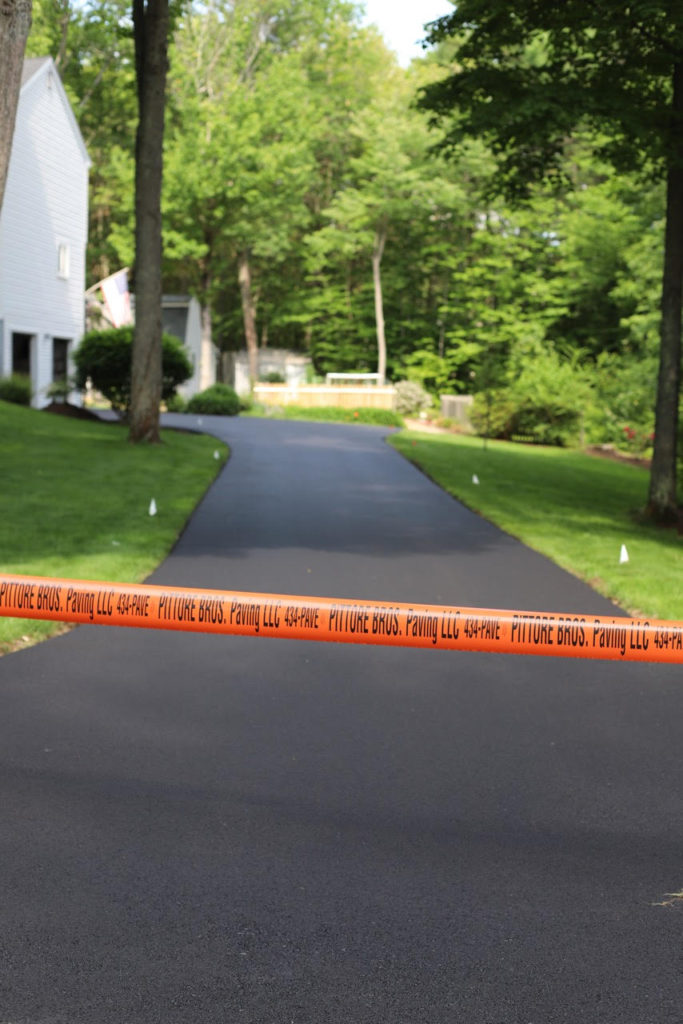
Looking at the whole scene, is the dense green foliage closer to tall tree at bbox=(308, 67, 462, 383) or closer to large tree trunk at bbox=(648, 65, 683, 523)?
tall tree at bbox=(308, 67, 462, 383)

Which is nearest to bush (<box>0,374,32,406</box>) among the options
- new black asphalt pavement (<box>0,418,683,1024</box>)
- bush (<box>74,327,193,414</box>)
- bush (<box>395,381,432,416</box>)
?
bush (<box>74,327,193,414</box>)

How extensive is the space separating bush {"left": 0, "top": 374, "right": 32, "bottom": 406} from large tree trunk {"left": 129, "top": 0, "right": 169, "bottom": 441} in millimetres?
7255

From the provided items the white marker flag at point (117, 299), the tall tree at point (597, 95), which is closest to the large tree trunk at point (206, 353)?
the white marker flag at point (117, 299)

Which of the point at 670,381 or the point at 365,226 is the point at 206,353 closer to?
the point at 365,226

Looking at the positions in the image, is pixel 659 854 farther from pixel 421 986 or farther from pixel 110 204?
pixel 110 204

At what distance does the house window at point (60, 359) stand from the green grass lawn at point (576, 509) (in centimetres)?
1157

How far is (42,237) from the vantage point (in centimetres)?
3538

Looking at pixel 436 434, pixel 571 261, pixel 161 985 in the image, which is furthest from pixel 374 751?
pixel 571 261

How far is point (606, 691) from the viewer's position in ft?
25.5

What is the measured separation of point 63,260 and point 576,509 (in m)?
23.6

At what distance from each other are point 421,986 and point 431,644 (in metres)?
1.32

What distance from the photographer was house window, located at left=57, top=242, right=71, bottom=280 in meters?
37.2

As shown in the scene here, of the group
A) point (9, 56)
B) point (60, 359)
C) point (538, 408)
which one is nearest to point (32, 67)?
point (60, 359)

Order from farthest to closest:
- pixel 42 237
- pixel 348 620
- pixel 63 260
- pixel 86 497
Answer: pixel 63 260
pixel 42 237
pixel 86 497
pixel 348 620
